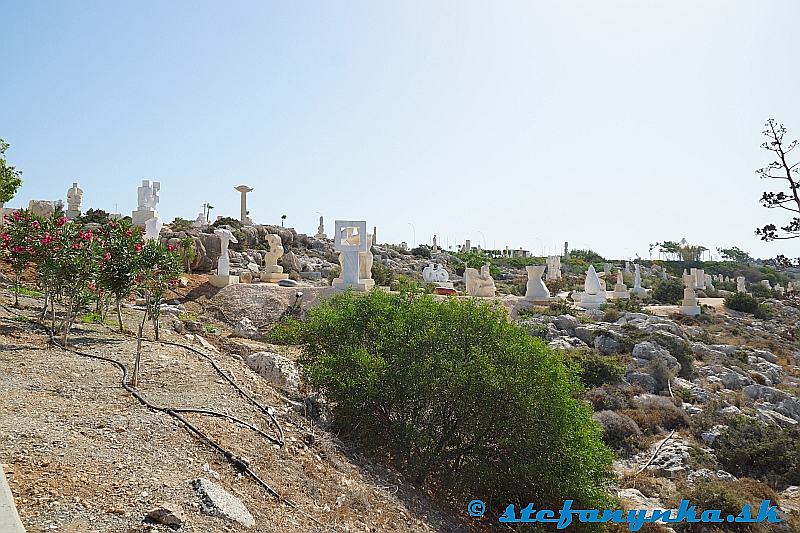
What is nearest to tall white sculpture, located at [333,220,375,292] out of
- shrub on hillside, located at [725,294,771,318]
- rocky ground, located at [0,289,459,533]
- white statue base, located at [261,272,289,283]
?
white statue base, located at [261,272,289,283]

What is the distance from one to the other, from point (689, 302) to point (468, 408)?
2459 cm

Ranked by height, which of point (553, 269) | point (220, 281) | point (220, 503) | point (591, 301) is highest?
point (553, 269)

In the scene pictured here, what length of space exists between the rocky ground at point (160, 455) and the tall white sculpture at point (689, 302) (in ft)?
79.6

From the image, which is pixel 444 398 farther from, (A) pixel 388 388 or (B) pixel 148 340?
(B) pixel 148 340

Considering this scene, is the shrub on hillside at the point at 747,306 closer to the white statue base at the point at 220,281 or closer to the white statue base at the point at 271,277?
the white statue base at the point at 271,277

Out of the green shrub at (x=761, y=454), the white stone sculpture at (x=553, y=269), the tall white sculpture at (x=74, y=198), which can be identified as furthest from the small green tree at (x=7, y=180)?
the white stone sculpture at (x=553, y=269)

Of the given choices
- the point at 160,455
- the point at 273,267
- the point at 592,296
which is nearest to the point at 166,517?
the point at 160,455

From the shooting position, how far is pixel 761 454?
13.0 m

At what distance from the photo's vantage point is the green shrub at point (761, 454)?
12406 mm

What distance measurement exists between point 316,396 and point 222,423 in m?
2.32

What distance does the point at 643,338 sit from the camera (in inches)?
806

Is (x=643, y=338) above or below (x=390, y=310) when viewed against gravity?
below

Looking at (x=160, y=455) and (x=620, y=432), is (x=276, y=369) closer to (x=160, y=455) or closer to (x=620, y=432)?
(x=160, y=455)

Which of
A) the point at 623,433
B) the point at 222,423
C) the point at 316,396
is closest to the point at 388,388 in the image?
the point at 316,396
